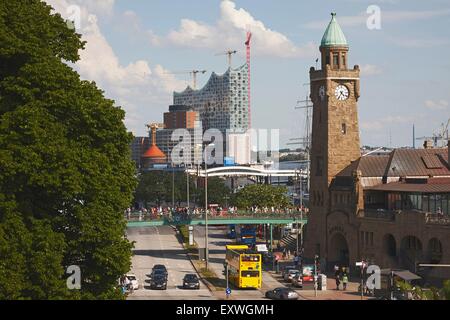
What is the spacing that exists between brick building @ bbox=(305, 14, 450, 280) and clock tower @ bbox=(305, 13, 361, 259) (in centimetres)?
10

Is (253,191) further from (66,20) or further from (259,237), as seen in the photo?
(66,20)

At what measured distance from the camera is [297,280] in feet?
245

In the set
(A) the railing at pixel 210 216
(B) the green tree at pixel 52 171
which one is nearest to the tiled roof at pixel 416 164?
(A) the railing at pixel 210 216

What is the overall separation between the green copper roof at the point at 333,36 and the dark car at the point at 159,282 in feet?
105

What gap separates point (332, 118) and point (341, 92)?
279 centimetres

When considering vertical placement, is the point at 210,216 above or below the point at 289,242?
above

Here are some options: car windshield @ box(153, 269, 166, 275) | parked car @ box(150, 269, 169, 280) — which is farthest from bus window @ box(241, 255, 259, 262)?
car windshield @ box(153, 269, 166, 275)

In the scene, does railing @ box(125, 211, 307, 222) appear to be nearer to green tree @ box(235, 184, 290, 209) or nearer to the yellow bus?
green tree @ box(235, 184, 290, 209)

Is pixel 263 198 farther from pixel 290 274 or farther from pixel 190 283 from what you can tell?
pixel 190 283

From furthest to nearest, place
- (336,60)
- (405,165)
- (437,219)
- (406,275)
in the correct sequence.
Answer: (336,60), (405,165), (437,219), (406,275)

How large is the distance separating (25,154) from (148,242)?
7842 cm

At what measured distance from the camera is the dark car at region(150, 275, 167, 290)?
71.3 meters

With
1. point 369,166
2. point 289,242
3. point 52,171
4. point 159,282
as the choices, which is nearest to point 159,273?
point 159,282
